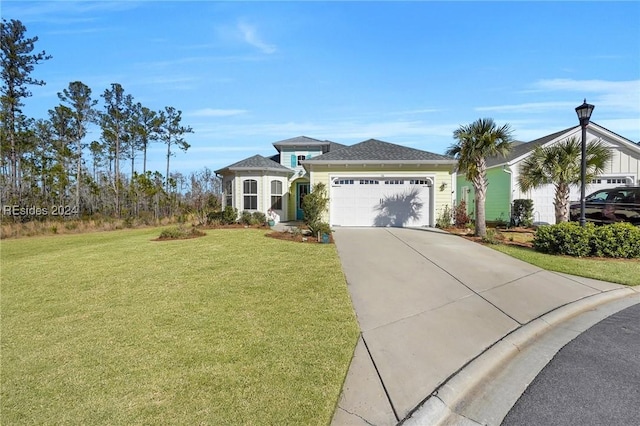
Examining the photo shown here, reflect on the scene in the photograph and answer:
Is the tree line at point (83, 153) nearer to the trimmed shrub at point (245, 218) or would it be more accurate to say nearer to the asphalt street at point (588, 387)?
the trimmed shrub at point (245, 218)

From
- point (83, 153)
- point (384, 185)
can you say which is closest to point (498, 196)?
point (384, 185)

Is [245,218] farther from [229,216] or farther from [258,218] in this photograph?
[229,216]

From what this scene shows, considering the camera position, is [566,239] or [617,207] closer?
[566,239]

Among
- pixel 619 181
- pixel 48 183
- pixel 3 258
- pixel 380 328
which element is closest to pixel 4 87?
pixel 48 183

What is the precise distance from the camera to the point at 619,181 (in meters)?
16.6

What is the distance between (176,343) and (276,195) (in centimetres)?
1445

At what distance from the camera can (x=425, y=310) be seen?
16.0 ft

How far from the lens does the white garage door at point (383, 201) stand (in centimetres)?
1545

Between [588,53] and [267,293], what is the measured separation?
11903 mm

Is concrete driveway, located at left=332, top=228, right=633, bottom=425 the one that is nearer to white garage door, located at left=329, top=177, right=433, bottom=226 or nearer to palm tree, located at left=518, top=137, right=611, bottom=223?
palm tree, located at left=518, top=137, right=611, bottom=223

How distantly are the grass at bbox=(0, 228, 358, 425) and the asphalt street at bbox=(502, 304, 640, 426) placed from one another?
174 centimetres

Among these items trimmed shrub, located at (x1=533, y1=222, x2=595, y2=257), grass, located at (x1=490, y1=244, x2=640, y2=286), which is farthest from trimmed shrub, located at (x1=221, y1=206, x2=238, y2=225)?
trimmed shrub, located at (x1=533, y1=222, x2=595, y2=257)

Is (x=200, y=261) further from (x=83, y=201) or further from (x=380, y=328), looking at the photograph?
(x=83, y=201)

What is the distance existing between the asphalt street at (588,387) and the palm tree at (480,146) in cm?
785
